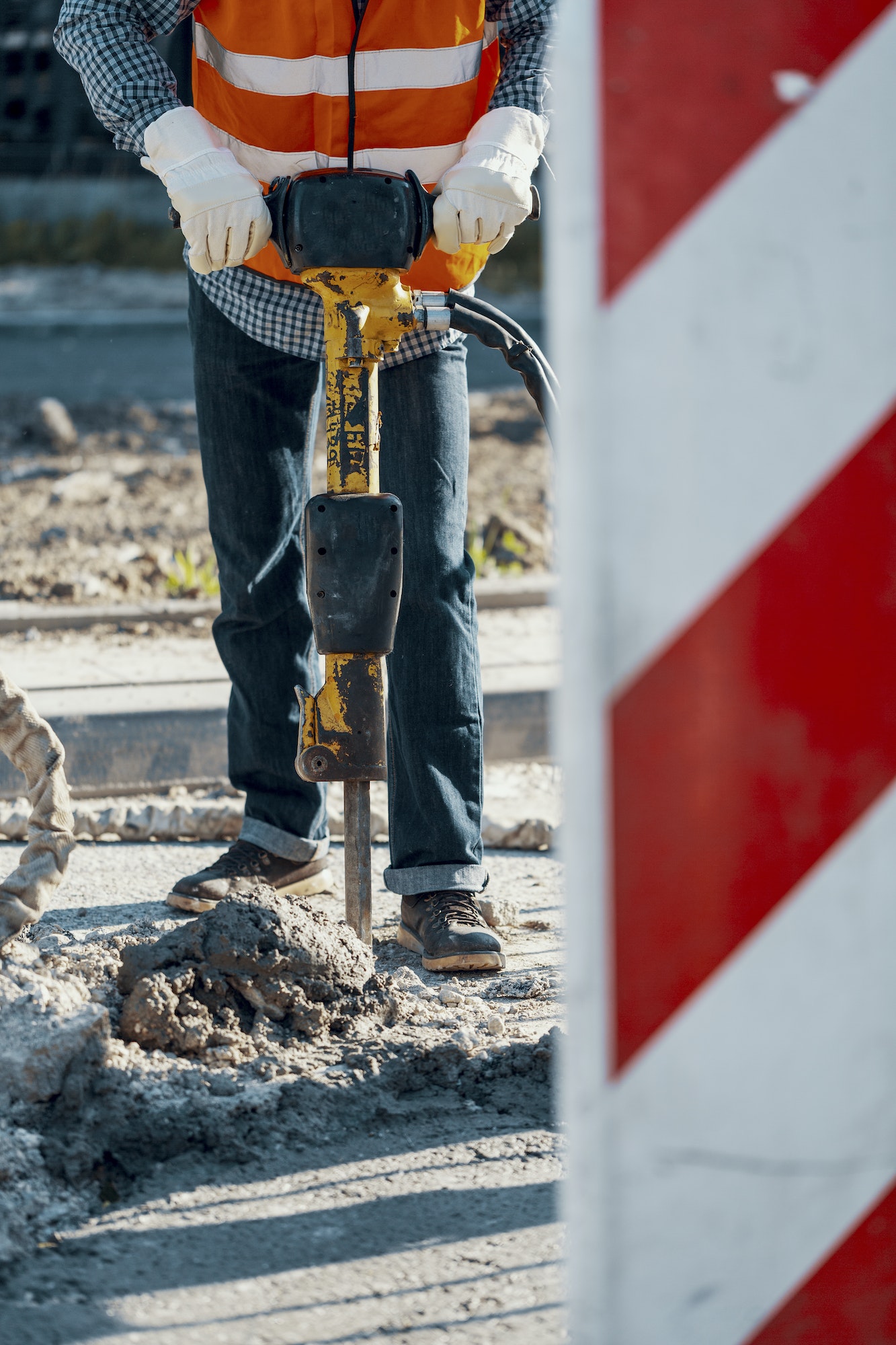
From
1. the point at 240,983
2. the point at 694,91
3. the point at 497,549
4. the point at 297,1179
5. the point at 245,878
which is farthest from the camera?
the point at 497,549

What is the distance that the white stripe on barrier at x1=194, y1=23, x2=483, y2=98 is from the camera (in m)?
2.31

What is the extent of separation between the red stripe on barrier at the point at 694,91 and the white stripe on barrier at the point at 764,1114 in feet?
1.31

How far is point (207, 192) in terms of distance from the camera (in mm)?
2172

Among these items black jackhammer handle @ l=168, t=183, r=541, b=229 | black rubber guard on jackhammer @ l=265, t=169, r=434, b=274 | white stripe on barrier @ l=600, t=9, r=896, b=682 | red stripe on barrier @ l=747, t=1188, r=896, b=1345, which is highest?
black jackhammer handle @ l=168, t=183, r=541, b=229

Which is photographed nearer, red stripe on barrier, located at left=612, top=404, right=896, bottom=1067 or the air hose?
red stripe on barrier, located at left=612, top=404, right=896, bottom=1067

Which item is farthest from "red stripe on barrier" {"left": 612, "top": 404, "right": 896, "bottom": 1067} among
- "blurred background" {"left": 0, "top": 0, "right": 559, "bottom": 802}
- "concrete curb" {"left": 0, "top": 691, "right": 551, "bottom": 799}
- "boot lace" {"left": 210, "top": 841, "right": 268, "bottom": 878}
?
"concrete curb" {"left": 0, "top": 691, "right": 551, "bottom": 799}

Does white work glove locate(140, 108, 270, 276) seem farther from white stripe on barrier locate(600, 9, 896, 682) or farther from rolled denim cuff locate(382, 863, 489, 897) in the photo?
white stripe on barrier locate(600, 9, 896, 682)

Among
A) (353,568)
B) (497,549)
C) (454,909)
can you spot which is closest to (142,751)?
(454,909)

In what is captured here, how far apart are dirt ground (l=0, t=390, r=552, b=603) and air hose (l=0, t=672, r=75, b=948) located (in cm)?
279

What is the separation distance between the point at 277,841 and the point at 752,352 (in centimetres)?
197

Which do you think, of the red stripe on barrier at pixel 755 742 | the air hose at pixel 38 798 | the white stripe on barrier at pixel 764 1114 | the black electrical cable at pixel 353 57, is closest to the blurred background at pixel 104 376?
the black electrical cable at pixel 353 57

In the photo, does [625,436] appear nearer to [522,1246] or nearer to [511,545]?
[522,1246]

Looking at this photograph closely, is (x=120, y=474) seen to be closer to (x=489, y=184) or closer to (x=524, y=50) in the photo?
(x=524, y=50)

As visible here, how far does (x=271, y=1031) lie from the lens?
6.75ft
